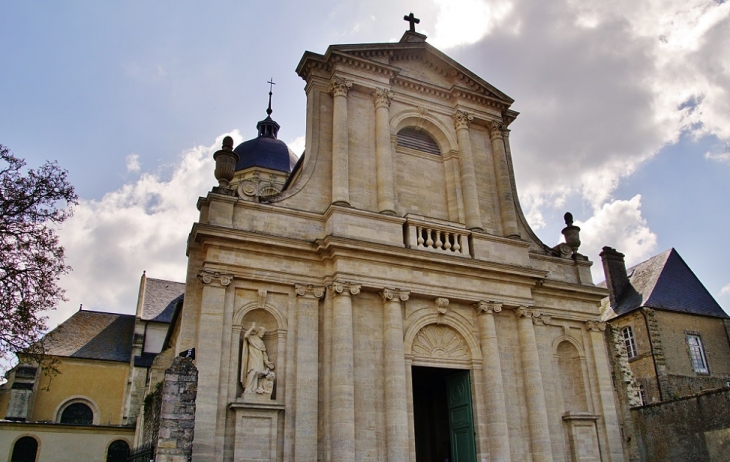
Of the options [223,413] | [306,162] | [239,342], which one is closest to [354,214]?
[306,162]

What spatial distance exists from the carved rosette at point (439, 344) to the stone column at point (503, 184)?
10.9ft

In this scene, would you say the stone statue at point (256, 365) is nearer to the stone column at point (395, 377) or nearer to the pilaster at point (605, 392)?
the stone column at point (395, 377)

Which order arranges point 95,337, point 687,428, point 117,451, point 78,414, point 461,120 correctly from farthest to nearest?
point 95,337 < point 78,414 < point 117,451 < point 687,428 < point 461,120

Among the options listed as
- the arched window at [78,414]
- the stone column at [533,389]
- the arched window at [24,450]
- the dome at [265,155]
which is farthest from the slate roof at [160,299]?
the stone column at [533,389]

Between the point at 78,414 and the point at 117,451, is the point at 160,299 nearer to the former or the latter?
the point at 78,414

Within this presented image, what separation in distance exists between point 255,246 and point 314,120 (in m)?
3.87

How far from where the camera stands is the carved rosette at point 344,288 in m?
11.5

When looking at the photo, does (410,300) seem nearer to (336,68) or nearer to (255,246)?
(255,246)

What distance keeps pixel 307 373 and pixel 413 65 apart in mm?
8886

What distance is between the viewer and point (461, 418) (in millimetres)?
12625

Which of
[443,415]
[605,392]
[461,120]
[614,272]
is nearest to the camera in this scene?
[605,392]

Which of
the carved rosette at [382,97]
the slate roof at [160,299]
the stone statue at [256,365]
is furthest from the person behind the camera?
the slate roof at [160,299]

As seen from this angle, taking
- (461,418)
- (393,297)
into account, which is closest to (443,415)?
(461,418)

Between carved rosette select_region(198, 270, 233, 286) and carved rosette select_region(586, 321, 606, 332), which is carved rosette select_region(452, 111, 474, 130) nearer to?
carved rosette select_region(586, 321, 606, 332)
